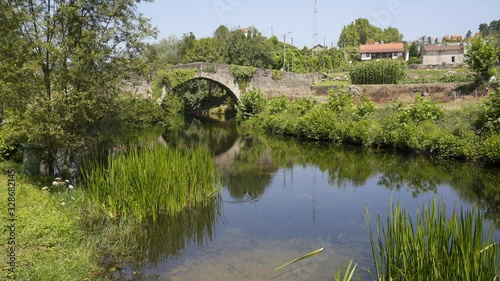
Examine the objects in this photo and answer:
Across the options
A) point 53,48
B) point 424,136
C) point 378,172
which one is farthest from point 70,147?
point 424,136

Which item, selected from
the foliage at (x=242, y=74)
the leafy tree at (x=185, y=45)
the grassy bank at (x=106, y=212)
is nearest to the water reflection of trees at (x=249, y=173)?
the grassy bank at (x=106, y=212)

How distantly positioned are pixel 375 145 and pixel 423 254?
14.0 metres

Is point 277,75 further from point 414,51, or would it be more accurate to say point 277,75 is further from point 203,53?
point 414,51

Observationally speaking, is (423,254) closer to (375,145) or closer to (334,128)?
(375,145)

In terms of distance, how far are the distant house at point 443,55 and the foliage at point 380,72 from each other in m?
22.6

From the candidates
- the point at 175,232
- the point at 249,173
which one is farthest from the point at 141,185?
the point at 249,173

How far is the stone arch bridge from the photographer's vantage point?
2983 centimetres

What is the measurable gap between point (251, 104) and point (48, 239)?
23754 mm

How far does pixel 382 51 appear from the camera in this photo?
62.2 m

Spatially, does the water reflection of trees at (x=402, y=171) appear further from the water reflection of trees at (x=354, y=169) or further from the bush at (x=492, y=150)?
the bush at (x=492, y=150)

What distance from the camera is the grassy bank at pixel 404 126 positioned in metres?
14.6

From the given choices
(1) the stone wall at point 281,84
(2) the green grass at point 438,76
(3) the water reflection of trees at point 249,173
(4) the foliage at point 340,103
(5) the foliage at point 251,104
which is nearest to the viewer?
(3) the water reflection of trees at point 249,173

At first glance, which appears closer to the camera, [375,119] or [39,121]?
[39,121]

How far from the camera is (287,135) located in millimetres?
22922
